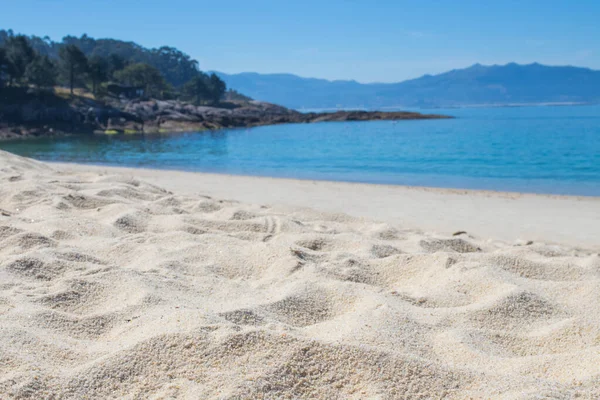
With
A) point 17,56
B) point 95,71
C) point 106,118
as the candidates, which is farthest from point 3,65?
point 95,71

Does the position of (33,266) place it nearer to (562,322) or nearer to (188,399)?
(188,399)

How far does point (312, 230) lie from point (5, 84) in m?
64.5

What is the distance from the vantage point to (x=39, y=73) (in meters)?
59.0

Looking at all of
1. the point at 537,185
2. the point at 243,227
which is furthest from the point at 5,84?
the point at 243,227

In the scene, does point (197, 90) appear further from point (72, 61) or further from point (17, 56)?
point (17, 56)

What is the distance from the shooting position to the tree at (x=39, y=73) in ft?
193

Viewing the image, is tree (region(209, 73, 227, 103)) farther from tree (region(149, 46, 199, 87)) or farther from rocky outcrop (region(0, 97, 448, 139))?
tree (region(149, 46, 199, 87))

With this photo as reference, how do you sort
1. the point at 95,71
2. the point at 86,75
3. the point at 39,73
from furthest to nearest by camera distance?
the point at 86,75, the point at 95,71, the point at 39,73

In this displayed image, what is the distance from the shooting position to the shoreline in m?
8.03

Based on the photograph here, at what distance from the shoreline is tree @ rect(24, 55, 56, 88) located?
5327cm

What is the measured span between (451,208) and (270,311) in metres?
7.99

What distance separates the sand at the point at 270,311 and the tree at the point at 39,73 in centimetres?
6094

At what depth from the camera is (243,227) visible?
5.43 metres

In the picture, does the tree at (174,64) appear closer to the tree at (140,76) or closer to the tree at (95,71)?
the tree at (140,76)
